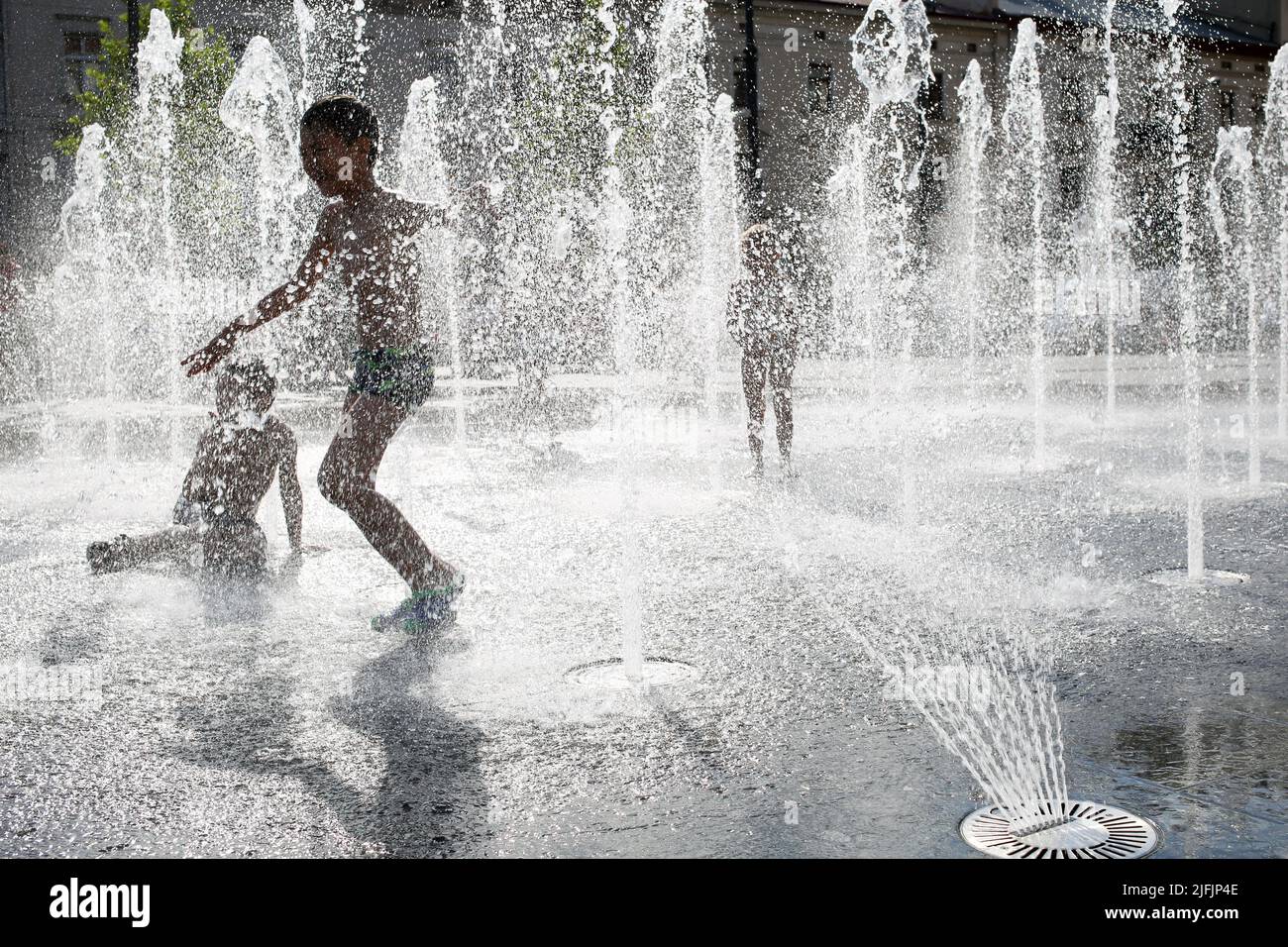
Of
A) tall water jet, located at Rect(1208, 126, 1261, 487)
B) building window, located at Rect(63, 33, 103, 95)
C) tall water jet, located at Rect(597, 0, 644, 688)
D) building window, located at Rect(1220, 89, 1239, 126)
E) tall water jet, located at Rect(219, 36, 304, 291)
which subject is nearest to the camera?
tall water jet, located at Rect(597, 0, 644, 688)

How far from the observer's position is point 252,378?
232 inches

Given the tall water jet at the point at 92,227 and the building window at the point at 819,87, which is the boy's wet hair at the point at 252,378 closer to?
the tall water jet at the point at 92,227

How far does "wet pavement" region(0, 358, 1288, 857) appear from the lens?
115 inches

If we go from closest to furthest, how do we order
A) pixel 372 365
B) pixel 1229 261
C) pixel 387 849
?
pixel 387 849
pixel 372 365
pixel 1229 261

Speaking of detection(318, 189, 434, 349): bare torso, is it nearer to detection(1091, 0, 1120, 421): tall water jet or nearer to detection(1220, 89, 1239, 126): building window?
detection(1091, 0, 1120, 421): tall water jet

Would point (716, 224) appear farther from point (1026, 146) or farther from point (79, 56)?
point (1026, 146)

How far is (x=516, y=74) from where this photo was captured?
32.9 meters

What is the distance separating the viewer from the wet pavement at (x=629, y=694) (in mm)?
2924

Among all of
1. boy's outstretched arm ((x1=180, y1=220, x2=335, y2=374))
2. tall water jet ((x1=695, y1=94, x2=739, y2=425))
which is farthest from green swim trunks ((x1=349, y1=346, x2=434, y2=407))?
tall water jet ((x1=695, y1=94, x2=739, y2=425))

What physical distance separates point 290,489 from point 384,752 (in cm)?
289

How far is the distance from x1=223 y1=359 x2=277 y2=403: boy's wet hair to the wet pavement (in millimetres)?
743
